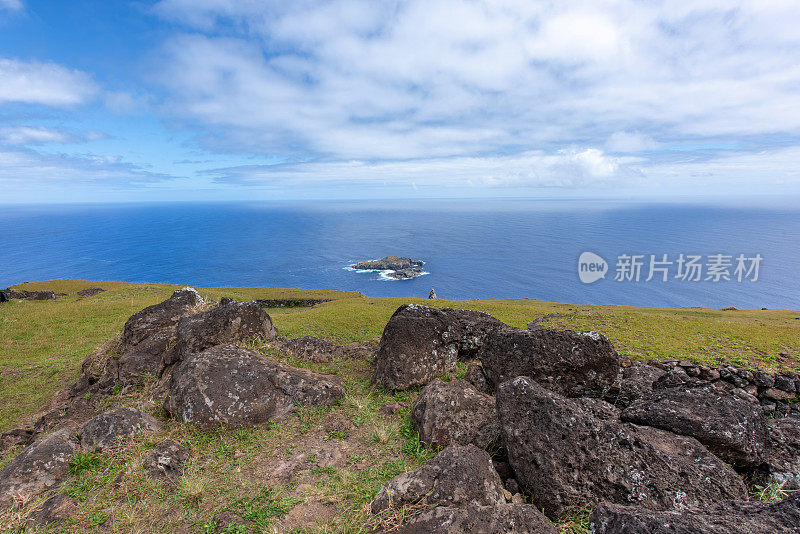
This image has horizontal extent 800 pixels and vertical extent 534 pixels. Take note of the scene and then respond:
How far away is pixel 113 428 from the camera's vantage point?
33.4 feet

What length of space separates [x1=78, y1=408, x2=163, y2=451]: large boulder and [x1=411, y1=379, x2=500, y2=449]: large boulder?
7.88 metres

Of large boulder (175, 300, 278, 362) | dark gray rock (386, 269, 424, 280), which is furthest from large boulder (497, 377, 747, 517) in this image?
dark gray rock (386, 269, 424, 280)

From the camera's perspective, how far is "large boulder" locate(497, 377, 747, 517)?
282 inches

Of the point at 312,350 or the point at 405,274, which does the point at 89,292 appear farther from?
the point at 405,274

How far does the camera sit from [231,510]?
794cm

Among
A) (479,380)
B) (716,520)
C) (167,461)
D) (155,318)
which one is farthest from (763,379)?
(155,318)

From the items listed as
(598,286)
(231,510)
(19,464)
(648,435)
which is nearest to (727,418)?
(648,435)

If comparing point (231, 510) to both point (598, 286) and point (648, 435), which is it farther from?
point (598, 286)

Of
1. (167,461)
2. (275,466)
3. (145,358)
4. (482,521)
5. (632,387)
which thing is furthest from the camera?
(145,358)

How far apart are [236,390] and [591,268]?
593ft

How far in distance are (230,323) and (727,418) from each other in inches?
637

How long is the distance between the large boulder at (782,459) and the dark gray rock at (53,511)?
1554 cm

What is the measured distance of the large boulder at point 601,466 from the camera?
7152 millimetres

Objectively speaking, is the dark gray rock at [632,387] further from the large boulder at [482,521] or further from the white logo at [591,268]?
the white logo at [591,268]
